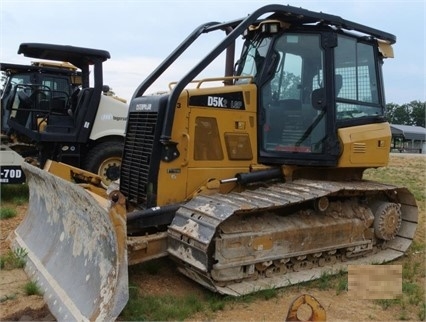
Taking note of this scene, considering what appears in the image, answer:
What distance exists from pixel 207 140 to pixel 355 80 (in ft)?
7.03

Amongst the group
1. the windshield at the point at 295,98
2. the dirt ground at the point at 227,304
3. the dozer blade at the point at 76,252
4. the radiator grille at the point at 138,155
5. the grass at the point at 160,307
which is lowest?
the dirt ground at the point at 227,304

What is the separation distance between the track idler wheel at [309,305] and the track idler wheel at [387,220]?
156 inches

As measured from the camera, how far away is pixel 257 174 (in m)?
5.97

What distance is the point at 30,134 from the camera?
32.5 ft

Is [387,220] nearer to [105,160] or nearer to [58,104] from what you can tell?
[105,160]

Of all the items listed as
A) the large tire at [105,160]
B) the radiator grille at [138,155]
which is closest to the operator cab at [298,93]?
the radiator grille at [138,155]

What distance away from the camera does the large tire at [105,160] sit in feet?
32.6

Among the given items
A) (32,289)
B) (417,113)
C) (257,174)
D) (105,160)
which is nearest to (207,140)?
(257,174)

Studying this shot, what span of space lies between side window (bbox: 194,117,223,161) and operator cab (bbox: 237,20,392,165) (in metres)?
0.58

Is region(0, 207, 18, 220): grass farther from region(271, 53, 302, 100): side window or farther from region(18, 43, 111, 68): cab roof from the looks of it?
region(271, 53, 302, 100): side window

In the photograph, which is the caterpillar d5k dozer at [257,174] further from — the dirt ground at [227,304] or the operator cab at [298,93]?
the dirt ground at [227,304]

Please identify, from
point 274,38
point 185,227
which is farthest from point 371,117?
point 185,227

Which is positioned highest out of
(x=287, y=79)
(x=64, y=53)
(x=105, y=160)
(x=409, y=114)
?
(x=409, y=114)

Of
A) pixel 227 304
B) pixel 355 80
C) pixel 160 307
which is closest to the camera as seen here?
pixel 160 307
